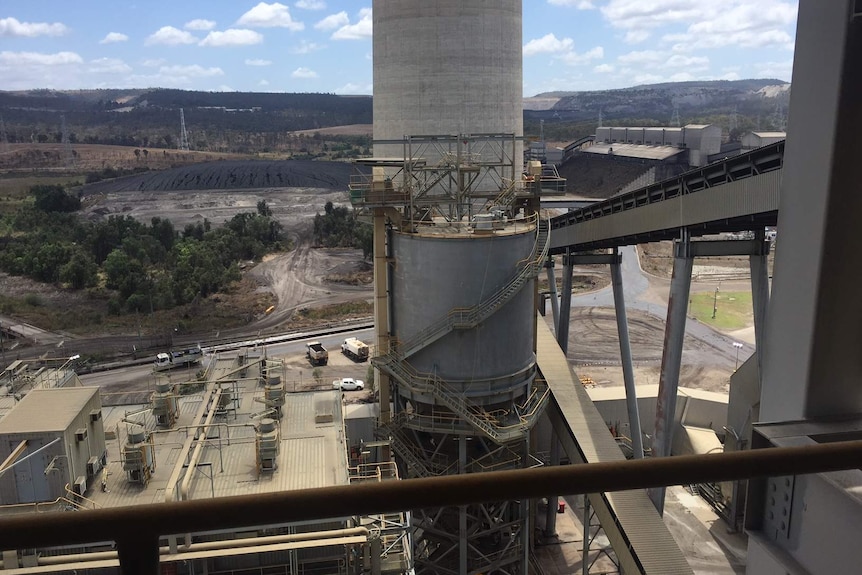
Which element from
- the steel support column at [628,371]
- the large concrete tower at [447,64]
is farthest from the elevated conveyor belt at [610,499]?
the large concrete tower at [447,64]

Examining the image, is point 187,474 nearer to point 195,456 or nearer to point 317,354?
point 195,456

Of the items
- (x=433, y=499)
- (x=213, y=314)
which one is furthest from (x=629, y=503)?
(x=213, y=314)

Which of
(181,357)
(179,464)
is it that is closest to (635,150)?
(181,357)

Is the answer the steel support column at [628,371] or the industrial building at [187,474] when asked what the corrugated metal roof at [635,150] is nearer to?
the steel support column at [628,371]

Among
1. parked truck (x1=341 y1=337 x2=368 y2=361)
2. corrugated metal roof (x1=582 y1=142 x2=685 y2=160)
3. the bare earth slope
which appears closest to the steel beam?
parked truck (x1=341 y1=337 x2=368 y2=361)

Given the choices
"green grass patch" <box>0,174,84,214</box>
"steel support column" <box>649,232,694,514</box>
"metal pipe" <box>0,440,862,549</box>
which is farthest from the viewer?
"green grass patch" <box>0,174,84,214</box>

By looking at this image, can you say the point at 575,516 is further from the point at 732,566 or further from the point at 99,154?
the point at 99,154

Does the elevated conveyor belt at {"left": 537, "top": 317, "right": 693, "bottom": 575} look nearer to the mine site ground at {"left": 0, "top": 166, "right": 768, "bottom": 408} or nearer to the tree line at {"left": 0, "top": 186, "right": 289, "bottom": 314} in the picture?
the mine site ground at {"left": 0, "top": 166, "right": 768, "bottom": 408}
